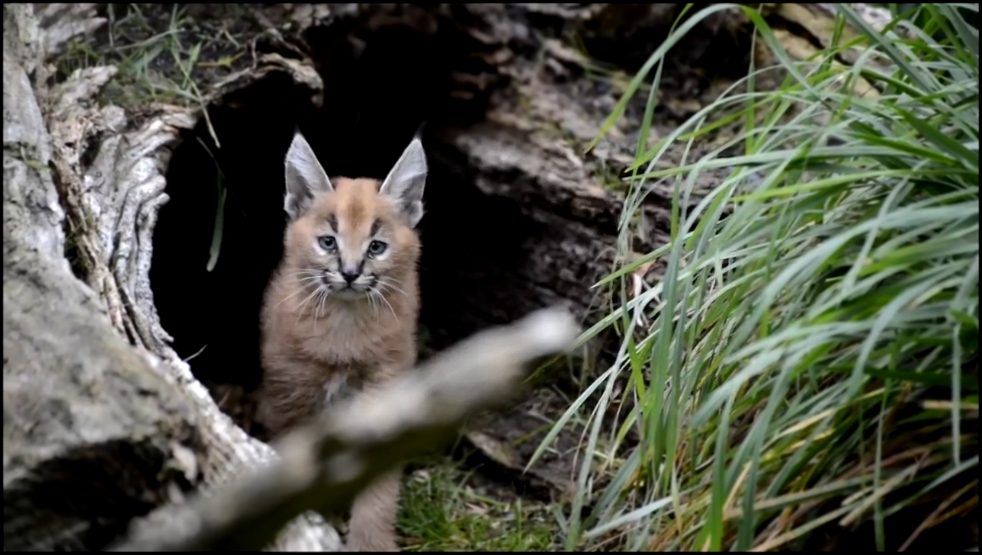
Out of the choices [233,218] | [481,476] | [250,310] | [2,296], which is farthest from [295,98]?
[2,296]

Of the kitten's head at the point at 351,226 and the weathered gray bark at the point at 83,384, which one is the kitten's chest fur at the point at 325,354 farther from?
the weathered gray bark at the point at 83,384

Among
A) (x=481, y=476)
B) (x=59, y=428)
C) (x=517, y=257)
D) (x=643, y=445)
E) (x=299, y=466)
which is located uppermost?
(x=299, y=466)

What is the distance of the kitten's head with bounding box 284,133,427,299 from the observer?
11.7 feet

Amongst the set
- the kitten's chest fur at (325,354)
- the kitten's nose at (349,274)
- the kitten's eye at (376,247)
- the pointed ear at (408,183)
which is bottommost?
the kitten's chest fur at (325,354)

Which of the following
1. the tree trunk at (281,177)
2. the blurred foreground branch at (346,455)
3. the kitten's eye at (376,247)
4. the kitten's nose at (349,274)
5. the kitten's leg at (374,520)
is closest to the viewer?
the blurred foreground branch at (346,455)

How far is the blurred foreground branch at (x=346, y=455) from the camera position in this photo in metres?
1.64

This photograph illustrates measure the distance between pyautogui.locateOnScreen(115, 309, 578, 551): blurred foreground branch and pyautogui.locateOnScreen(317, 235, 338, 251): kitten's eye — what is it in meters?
1.92

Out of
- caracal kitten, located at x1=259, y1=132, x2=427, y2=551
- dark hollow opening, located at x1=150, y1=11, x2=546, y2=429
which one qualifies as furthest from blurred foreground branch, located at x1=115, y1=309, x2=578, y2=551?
dark hollow opening, located at x1=150, y1=11, x2=546, y2=429

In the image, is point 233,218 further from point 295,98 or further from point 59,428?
point 59,428

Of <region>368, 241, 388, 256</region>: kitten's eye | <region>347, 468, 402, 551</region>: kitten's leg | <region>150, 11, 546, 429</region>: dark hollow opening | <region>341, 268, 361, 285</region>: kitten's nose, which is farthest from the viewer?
<region>150, 11, 546, 429</region>: dark hollow opening

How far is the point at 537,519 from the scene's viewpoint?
3.60 m

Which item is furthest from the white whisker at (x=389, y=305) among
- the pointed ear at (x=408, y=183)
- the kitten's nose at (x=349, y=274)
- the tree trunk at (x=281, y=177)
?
the tree trunk at (x=281, y=177)

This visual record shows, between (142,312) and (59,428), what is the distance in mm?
790

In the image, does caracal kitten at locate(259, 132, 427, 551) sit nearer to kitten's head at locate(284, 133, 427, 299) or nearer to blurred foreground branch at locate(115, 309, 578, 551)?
kitten's head at locate(284, 133, 427, 299)
